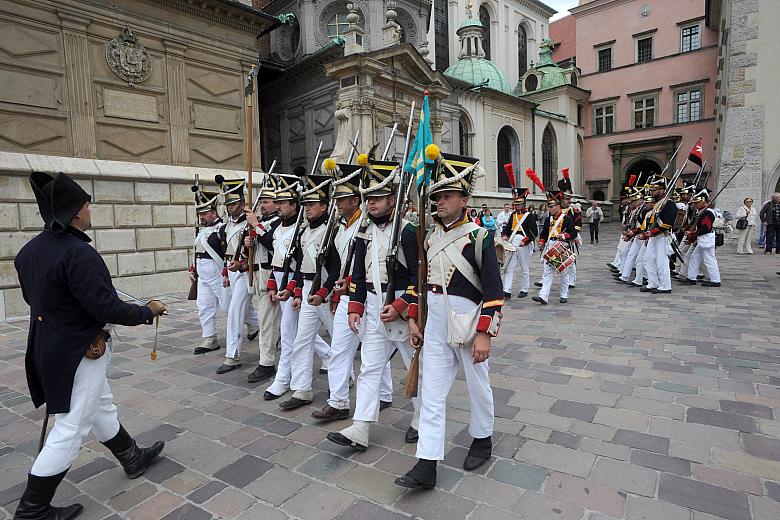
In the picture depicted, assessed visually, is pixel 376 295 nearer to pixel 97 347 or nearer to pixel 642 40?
pixel 97 347

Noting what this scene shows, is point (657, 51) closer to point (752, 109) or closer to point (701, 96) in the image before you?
point (701, 96)

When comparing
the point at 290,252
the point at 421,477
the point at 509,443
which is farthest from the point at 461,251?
the point at 290,252

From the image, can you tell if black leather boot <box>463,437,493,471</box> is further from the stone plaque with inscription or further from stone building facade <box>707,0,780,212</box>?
stone building facade <box>707,0,780,212</box>

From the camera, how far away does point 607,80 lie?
34.9 meters

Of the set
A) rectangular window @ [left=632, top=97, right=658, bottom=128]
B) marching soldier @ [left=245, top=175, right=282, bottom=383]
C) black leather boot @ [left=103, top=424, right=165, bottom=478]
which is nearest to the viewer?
black leather boot @ [left=103, top=424, right=165, bottom=478]

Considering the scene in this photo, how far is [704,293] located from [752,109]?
13514mm

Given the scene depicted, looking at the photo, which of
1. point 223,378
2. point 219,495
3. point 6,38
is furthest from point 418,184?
point 6,38

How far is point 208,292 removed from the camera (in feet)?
23.0

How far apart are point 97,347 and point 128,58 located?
10402 millimetres

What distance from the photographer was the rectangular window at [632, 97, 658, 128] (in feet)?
110

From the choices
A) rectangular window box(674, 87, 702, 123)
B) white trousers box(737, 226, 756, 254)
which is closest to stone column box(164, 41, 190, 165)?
white trousers box(737, 226, 756, 254)

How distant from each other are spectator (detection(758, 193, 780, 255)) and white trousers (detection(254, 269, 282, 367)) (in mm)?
17599

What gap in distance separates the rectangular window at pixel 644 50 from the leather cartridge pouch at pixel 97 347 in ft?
128

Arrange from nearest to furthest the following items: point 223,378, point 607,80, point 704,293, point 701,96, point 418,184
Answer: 1. point 418,184
2. point 223,378
3. point 704,293
4. point 701,96
5. point 607,80
